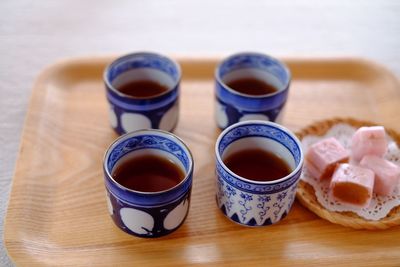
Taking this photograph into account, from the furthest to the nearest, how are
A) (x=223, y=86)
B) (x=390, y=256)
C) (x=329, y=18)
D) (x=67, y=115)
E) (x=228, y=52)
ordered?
(x=329, y=18), (x=228, y=52), (x=67, y=115), (x=223, y=86), (x=390, y=256)

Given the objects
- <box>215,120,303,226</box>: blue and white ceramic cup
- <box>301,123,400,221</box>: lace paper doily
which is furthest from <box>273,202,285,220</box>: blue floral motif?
<box>301,123,400,221</box>: lace paper doily

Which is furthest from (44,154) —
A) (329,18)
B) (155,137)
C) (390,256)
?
(329,18)

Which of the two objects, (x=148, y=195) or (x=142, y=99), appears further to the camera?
(x=142, y=99)

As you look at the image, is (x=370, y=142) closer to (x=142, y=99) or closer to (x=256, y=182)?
(x=256, y=182)

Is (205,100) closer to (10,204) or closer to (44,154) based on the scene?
(44,154)

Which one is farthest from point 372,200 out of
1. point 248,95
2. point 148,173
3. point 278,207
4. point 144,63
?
point 144,63

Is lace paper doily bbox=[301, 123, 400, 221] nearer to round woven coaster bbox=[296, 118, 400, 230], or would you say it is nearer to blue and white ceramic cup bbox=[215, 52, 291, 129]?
round woven coaster bbox=[296, 118, 400, 230]

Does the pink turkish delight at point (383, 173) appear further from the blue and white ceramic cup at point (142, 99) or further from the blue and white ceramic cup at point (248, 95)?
the blue and white ceramic cup at point (142, 99)
